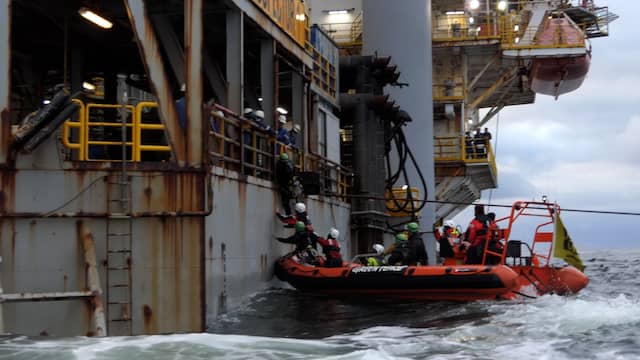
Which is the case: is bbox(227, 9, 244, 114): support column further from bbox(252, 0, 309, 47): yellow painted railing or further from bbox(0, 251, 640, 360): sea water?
bbox(0, 251, 640, 360): sea water

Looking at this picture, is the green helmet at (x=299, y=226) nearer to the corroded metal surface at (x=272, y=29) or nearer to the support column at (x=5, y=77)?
the corroded metal surface at (x=272, y=29)

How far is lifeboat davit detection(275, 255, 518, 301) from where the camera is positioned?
52.4 ft

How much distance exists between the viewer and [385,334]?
12.2 meters

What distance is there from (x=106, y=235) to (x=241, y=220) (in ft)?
10.6

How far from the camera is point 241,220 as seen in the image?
14820 millimetres

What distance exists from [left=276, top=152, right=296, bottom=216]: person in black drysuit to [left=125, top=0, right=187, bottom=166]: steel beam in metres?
4.57

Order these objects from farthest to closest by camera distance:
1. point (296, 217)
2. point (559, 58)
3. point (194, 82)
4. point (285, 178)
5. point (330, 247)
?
point (559, 58), point (330, 247), point (296, 217), point (285, 178), point (194, 82)

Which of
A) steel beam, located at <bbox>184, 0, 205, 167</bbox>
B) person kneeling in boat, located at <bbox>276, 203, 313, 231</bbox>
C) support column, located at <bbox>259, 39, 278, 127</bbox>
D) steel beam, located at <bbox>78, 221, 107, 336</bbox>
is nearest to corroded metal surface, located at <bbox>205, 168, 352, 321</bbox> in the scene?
person kneeling in boat, located at <bbox>276, 203, 313, 231</bbox>

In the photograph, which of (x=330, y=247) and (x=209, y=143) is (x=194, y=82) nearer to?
(x=209, y=143)

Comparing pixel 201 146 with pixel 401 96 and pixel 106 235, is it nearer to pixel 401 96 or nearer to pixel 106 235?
pixel 106 235

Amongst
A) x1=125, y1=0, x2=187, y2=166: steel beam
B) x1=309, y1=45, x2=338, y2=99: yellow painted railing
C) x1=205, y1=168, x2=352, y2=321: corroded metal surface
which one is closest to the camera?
x1=125, y1=0, x2=187, y2=166: steel beam

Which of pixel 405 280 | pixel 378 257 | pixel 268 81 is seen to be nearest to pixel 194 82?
pixel 268 81

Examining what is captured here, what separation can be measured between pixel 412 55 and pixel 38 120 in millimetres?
20727

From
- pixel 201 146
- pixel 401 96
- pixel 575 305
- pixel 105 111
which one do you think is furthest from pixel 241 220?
pixel 401 96
